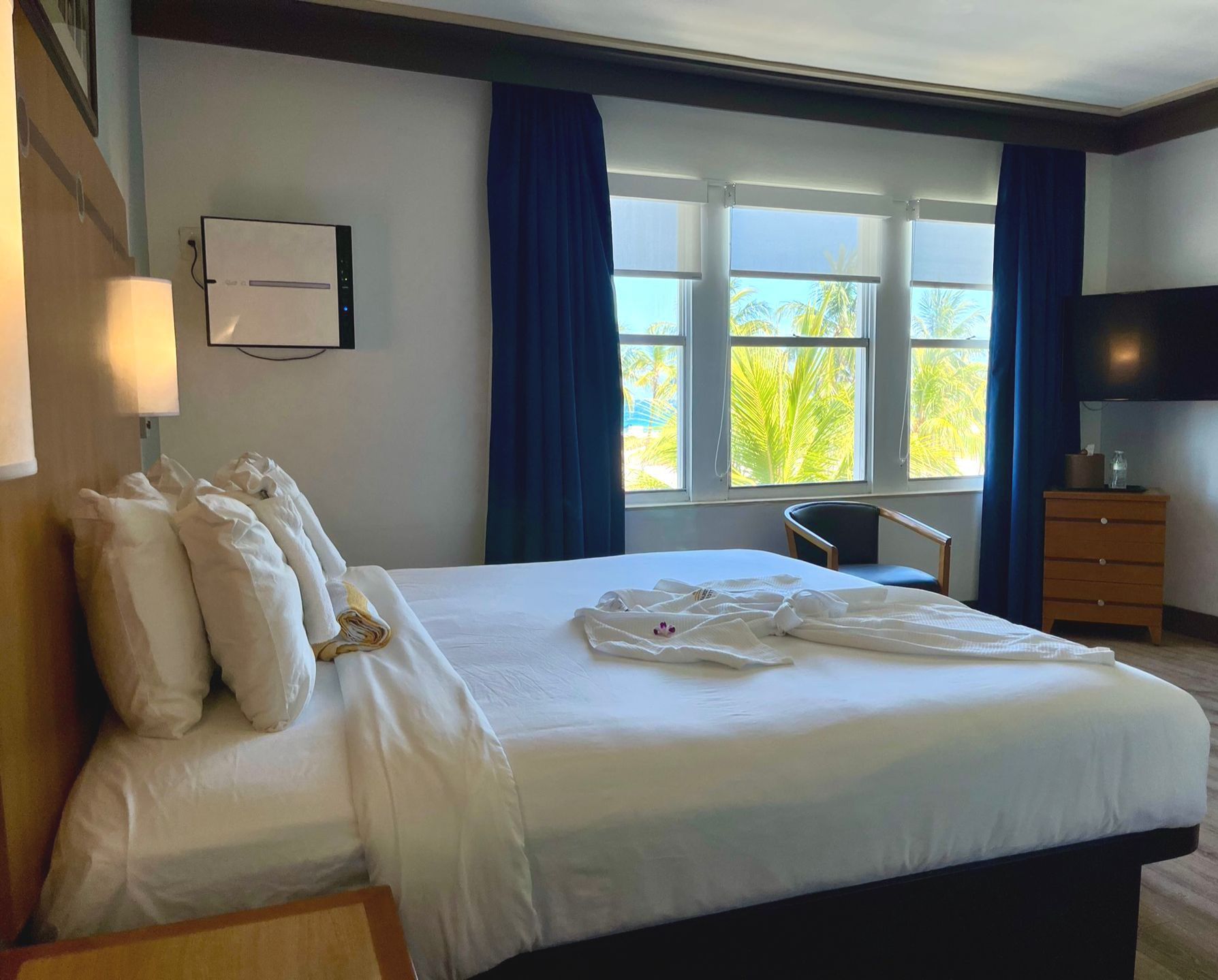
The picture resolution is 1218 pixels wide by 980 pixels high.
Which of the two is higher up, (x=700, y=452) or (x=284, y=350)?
(x=284, y=350)

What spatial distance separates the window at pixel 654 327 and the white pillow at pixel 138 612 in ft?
9.71

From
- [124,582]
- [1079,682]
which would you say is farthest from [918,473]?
[124,582]

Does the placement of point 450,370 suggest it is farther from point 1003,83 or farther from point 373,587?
point 1003,83

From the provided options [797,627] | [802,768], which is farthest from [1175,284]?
[802,768]

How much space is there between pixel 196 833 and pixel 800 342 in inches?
159

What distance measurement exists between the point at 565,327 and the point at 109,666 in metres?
2.80

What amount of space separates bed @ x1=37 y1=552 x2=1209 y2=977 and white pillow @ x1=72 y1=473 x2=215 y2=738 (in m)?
0.06

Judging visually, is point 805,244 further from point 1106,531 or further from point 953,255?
point 1106,531

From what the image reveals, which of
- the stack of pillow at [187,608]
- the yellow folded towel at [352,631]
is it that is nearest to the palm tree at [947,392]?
the yellow folded towel at [352,631]

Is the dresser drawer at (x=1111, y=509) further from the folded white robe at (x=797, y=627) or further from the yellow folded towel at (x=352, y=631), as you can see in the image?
the yellow folded towel at (x=352, y=631)

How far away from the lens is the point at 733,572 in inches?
119

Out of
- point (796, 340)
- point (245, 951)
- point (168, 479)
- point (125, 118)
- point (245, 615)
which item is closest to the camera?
point (245, 951)

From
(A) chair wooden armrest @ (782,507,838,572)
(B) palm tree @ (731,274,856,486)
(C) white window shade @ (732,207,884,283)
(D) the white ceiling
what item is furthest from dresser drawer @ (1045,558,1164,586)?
(D) the white ceiling

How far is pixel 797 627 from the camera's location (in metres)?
2.19
